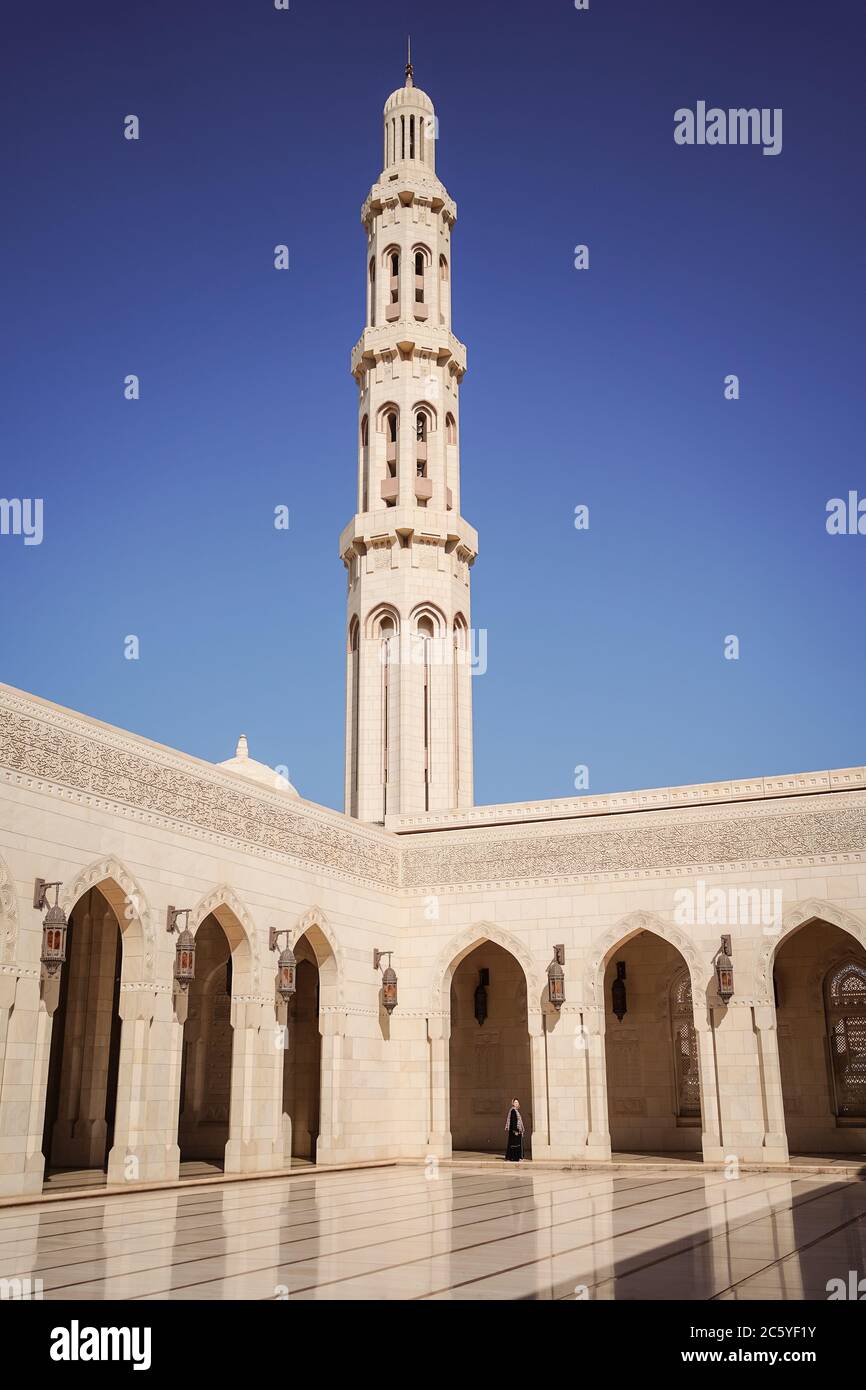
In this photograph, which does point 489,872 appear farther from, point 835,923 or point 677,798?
point 835,923

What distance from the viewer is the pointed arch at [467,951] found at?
17.2 meters

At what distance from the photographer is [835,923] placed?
1555cm

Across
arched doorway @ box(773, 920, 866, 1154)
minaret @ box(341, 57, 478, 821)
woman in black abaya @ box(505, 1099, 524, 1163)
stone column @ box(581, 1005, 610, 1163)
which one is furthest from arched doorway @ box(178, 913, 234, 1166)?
arched doorway @ box(773, 920, 866, 1154)

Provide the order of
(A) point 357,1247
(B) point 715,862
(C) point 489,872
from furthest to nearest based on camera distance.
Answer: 1. (C) point 489,872
2. (B) point 715,862
3. (A) point 357,1247

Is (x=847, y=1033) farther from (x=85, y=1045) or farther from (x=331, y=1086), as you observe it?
(x=85, y=1045)

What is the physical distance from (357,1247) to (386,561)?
16780 millimetres

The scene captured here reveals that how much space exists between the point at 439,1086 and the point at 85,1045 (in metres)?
4.73

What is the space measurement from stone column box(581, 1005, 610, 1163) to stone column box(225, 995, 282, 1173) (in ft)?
13.4

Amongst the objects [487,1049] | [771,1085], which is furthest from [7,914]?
[487,1049]

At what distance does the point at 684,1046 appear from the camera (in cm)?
1809

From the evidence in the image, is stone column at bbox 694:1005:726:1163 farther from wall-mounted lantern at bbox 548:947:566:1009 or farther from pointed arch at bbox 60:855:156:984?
pointed arch at bbox 60:855:156:984

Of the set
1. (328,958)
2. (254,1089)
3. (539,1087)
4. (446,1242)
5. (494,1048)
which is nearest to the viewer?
(446,1242)

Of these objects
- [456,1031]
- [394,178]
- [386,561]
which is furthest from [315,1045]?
[394,178]

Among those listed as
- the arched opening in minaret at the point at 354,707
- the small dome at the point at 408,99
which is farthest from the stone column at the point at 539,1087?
the small dome at the point at 408,99
